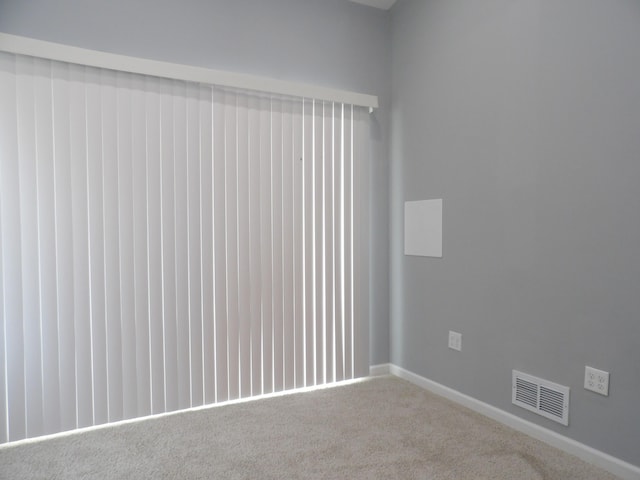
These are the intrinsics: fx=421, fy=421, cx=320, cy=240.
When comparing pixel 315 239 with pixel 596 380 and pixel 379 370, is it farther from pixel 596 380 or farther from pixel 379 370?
pixel 596 380

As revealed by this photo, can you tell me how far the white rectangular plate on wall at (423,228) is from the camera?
2.75 meters

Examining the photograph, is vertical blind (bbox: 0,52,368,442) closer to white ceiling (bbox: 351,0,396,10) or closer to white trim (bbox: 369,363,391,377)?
white trim (bbox: 369,363,391,377)

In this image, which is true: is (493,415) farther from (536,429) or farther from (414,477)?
(414,477)

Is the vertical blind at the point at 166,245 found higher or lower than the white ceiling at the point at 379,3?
lower

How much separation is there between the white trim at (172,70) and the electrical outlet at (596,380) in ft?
6.86

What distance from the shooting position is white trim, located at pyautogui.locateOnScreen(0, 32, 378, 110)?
6.82 ft

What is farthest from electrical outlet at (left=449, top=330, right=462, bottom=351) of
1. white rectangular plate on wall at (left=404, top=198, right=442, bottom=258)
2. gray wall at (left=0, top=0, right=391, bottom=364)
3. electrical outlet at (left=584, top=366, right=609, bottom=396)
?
electrical outlet at (left=584, top=366, right=609, bottom=396)

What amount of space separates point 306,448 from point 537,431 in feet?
3.84

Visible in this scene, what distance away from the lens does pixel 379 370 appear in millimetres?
3166

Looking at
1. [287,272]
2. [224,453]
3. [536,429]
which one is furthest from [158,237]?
[536,429]

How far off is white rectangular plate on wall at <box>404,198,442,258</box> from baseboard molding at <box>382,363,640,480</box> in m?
0.88

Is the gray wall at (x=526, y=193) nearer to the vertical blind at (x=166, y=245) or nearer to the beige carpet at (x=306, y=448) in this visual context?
the beige carpet at (x=306, y=448)

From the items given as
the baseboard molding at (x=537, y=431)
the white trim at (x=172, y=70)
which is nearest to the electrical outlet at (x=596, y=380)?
the baseboard molding at (x=537, y=431)

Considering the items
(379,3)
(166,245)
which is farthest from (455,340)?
(379,3)
